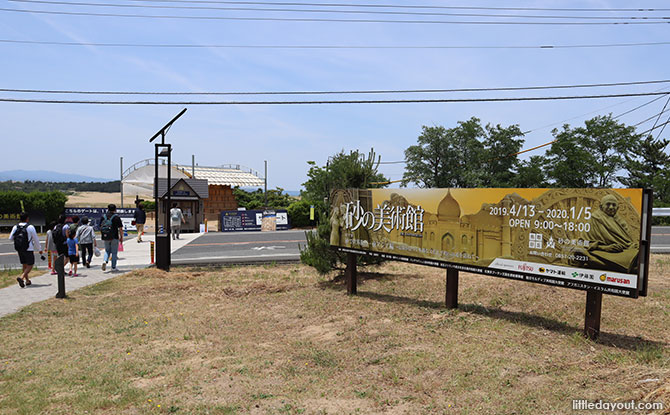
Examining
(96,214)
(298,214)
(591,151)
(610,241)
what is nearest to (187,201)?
(96,214)

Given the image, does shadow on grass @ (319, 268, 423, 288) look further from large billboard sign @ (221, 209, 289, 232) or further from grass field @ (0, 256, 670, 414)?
large billboard sign @ (221, 209, 289, 232)

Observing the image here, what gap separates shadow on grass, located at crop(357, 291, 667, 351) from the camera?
609 centimetres

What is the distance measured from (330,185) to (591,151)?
172 ft

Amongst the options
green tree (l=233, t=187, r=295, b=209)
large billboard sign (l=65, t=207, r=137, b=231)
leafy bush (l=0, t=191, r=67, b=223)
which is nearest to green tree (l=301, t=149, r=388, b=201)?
large billboard sign (l=65, t=207, r=137, b=231)

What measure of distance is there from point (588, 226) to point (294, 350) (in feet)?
13.8

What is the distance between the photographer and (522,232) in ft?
22.3

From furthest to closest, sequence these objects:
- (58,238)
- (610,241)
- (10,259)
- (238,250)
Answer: (238,250) < (10,259) < (58,238) < (610,241)

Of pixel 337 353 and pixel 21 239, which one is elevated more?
pixel 21 239

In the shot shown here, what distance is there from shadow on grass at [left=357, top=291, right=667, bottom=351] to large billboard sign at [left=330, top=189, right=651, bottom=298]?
81 centimetres

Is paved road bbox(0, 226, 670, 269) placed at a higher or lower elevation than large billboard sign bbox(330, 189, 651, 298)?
lower

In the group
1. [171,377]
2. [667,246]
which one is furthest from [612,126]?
[171,377]

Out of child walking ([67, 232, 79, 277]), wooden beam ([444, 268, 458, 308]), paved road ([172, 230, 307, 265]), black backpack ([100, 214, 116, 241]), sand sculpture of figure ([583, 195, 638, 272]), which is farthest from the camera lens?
paved road ([172, 230, 307, 265])

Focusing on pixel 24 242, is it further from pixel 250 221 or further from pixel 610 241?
pixel 250 221

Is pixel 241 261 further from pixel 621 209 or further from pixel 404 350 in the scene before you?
pixel 621 209
